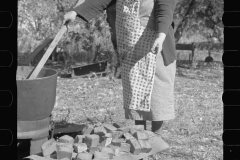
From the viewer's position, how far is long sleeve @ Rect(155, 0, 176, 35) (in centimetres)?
291

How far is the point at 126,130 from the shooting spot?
9.84 ft

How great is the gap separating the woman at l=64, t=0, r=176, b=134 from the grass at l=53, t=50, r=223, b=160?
0.67 meters

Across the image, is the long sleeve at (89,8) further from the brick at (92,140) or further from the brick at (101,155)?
the brick at (101,155)

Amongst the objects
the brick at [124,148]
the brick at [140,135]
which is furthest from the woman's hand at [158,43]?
the brick at [124,148]

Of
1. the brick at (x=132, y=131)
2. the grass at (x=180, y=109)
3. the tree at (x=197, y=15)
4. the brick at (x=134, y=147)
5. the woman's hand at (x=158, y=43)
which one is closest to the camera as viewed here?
the brick at (x=134, y=147)

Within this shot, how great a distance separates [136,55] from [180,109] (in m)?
2.73

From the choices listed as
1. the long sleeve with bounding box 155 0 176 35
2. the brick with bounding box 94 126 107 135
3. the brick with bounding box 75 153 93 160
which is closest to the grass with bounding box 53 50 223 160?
the brick with bounding box 94 126 107 135

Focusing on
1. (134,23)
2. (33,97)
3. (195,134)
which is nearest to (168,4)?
(134,23)

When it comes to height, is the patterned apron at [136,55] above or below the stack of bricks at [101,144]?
above

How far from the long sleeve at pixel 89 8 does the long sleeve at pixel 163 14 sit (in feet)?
1.62

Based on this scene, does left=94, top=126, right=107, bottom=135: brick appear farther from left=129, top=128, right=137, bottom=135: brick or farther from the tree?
the tree

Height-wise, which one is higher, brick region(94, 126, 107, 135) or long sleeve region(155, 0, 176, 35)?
long sleeve region(155, 0, 176, 35)

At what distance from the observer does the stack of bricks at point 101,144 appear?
2540 millimetres
